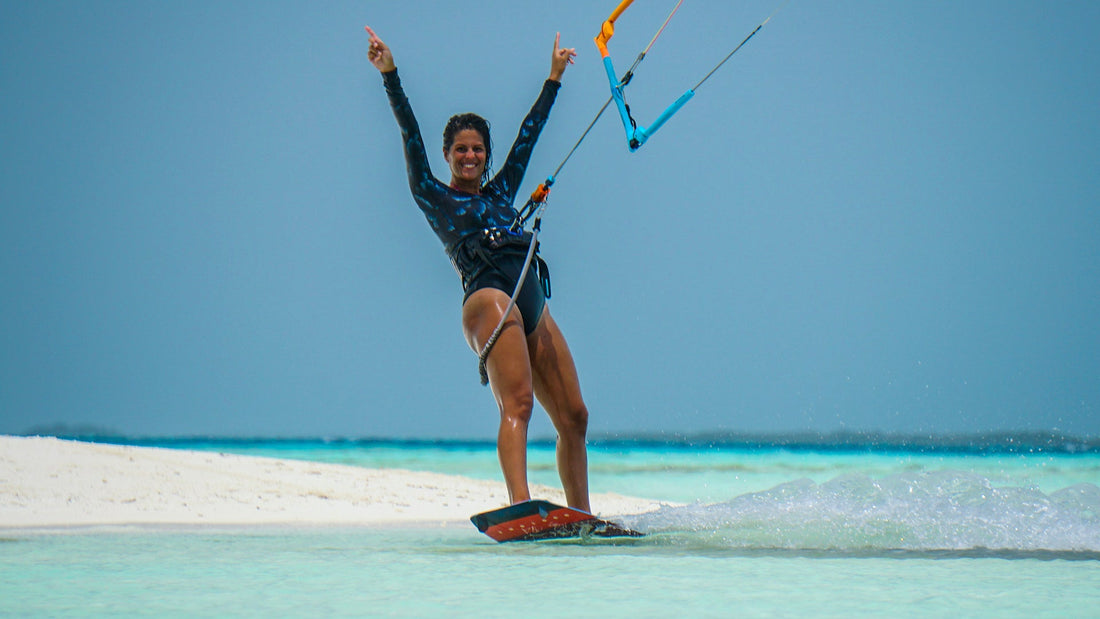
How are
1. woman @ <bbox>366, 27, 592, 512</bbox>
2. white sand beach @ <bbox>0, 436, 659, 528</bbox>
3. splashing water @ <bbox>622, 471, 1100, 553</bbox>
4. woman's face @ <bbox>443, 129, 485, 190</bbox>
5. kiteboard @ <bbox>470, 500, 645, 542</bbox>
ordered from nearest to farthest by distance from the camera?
splashing water @ <bbox>622, 471, 1100, 553</bbox> → kiteboard @ <bbox>470, 500, 645, 542</bbox> → woman @ <bbox>366, 27, 592, 512</bbox> → woman's face @ <bbox>443, 129, 485, 190</bbox> → white sand beach @ <bbox>0, 436, 659, 528</bbox>

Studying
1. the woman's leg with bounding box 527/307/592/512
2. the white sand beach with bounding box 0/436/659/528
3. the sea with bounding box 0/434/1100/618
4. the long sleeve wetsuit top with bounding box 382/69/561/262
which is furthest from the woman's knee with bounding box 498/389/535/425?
the white sand beach with bounding box 0/436/659/528

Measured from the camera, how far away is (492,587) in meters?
2.03

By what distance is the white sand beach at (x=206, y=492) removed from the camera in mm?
4363

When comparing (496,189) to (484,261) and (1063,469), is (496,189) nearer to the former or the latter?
(484,261)

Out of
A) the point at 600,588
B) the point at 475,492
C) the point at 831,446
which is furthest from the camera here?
the point at 831,446

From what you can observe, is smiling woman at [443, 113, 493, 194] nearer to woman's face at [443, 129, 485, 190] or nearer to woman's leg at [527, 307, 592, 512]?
woman's face at [443, 129, 485, 190]

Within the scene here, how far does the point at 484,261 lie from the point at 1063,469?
28.7ft

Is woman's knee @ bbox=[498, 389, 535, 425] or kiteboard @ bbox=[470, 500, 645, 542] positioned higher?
woman's knee @ bbox=[498, 389, 535, 425]

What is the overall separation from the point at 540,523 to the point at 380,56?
171 cm

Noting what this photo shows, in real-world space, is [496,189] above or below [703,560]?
above

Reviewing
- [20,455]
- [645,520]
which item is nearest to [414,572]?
[645,520]

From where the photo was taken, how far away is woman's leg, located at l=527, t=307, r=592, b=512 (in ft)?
11.5

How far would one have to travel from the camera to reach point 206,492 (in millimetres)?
5117

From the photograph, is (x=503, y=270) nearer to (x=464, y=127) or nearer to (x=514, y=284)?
(x=514, y=284)
